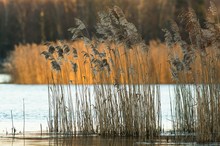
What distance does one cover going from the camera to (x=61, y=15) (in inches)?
1804

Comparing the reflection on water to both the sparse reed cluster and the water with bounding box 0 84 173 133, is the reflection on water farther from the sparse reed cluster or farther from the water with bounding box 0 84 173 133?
the water with bounding box 0 84 173 133

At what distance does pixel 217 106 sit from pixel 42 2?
1404 inches

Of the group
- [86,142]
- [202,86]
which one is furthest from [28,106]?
[202,86]

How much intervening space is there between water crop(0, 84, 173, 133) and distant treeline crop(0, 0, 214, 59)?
16.5 meters

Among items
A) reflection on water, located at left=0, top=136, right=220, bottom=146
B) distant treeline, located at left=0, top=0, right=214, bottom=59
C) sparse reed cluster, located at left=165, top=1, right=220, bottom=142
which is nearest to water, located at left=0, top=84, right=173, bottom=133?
sparse reed cluster, located at left=165, top=1, right=220, bottom=142

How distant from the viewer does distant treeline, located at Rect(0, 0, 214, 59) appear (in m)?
42.7

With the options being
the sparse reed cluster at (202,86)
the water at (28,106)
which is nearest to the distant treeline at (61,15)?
the water at (28,106)

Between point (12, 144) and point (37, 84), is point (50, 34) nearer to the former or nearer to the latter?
point (37, 84)

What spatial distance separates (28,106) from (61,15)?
27.0 metres

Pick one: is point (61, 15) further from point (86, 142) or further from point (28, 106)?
point (86, 142)

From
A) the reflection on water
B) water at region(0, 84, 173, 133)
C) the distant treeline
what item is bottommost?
the reflection on water

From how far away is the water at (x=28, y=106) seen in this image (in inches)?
608

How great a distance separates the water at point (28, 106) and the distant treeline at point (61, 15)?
54.2ft

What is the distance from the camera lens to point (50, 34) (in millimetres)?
43750
